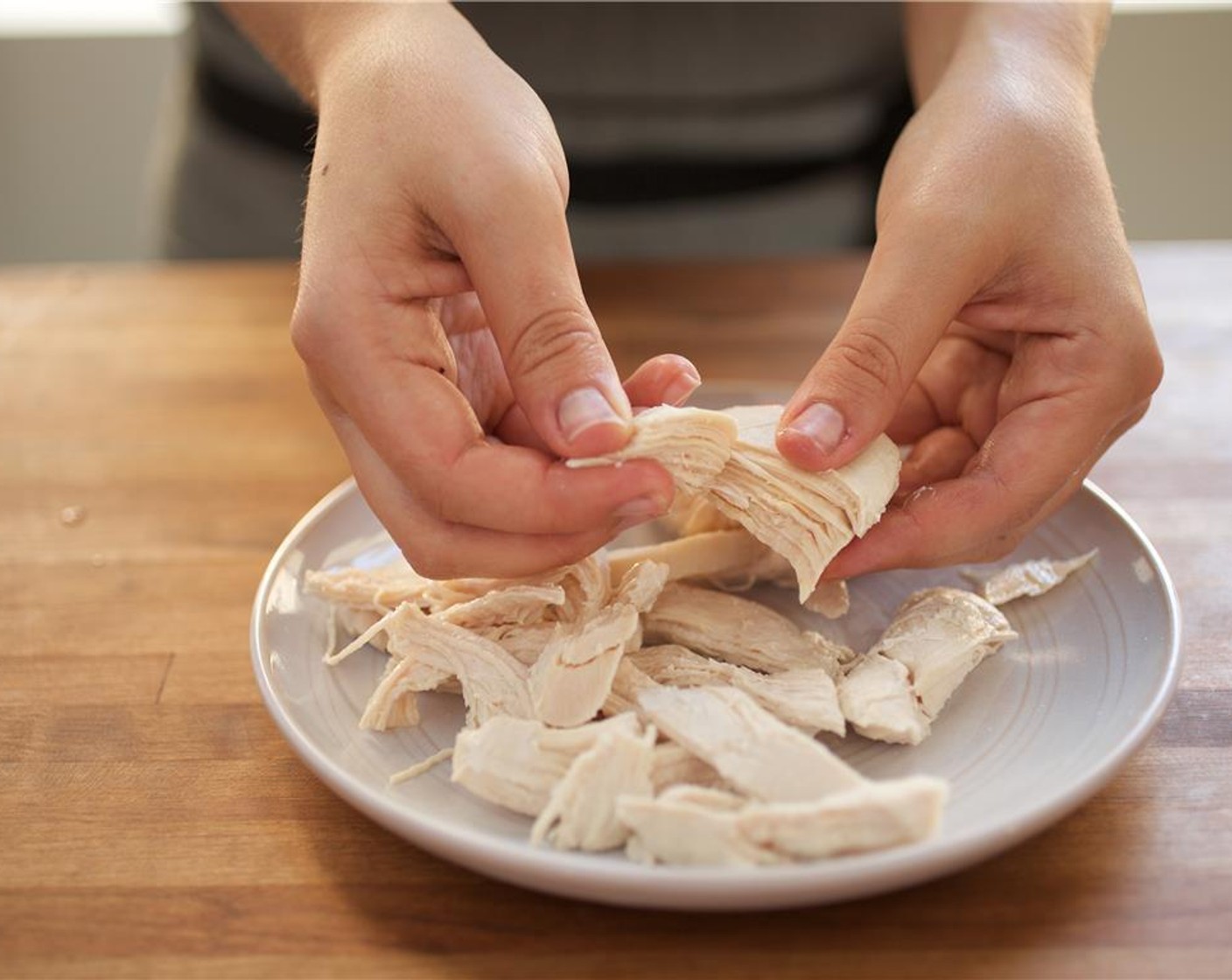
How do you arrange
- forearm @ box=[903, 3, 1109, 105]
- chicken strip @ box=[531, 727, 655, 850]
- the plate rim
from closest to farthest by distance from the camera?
the plate rim, chicken strip @ box=[531, 727, 655, 850], forearm @ box=[903, 3, 1109, 105]

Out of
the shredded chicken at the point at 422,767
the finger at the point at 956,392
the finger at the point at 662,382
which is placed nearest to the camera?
the shredded chicken at the point at 422,767

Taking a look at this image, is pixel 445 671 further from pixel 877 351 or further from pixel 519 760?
pixel 877 351

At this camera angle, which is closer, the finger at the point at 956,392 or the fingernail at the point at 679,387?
the fingernail at the point at 679,387

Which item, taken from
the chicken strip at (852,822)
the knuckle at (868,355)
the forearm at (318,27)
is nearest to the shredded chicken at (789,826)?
the chicken strip at (852,822)

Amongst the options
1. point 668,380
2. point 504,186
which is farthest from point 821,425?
point 504,186

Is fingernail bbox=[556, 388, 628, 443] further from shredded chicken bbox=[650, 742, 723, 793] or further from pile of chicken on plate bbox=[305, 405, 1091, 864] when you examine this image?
shredded chicken bbox=[650, 742, 723, 793]

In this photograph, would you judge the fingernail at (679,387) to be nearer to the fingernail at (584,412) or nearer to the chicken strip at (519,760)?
the fingernail at (584,412)

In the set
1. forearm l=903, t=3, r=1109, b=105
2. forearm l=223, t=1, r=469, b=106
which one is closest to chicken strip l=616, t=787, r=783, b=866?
forearm l=223, t=1, r=469, b=106
